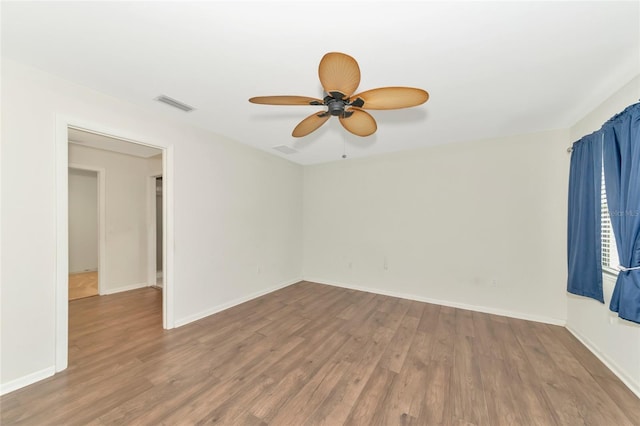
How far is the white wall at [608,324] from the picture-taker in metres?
1.92

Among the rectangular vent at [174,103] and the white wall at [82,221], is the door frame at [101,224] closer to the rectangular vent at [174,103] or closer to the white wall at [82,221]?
the white wall at [82,221]

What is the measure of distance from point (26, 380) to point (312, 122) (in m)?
3.03

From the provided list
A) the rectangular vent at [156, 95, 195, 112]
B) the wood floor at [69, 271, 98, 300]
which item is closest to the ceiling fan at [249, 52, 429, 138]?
the rectangular vent at [156, 95, 195, 112]

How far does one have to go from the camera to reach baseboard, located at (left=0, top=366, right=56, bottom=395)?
1.76 metres

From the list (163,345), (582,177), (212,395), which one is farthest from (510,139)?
(163,345)

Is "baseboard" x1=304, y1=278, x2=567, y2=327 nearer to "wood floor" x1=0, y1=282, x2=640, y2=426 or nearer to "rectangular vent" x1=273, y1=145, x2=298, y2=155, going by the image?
"wood floor" x1=0, y1=282, x2=640, y2=426

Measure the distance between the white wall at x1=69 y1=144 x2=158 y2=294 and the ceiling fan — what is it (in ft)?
13.5

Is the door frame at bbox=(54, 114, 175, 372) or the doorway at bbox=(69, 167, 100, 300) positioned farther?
the doorway at bbox=(69, 167, 100, 300)

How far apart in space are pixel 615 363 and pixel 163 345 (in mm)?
4260

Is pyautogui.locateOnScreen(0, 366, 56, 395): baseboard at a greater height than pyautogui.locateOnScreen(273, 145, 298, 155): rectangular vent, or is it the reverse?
pyautogui.locateOnScreen(273, 145, 298, 155): rectangular vent

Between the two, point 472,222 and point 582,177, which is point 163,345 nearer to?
point 472,222

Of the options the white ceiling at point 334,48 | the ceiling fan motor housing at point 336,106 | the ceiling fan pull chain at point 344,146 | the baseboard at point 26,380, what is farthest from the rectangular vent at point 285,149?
the baseboard at point 26,380

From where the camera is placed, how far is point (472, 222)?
3.54 metres

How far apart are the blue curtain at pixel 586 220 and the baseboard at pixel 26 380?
5.02 meters
